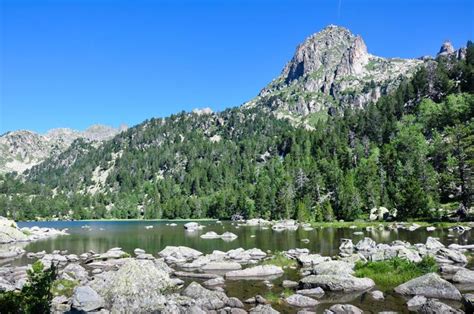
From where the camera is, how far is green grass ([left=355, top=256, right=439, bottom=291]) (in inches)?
1403

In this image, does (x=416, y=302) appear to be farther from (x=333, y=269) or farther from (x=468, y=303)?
(x=333, y=269)

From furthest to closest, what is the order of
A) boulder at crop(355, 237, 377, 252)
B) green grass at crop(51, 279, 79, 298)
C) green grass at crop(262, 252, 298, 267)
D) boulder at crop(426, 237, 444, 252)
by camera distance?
boulder at crop(355, 237, 377, 252) < boulder at crop(426, 237, 444, 252) < green grass at crop(262, 252, 298, 267) < green grass at crop(51, 279, 79, 298)

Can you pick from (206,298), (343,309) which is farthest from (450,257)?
(206,298)

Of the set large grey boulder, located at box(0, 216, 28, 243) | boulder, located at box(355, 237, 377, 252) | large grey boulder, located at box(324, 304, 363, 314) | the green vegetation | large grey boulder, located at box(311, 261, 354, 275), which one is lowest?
large grey boulder, located at box(0, 216, 28, 243)

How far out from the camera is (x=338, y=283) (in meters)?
33.7

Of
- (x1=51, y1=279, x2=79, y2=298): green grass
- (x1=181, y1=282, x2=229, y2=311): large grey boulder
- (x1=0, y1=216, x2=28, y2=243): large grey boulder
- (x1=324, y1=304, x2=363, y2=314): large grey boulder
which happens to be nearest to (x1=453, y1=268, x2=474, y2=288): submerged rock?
(x1=324, y1=304, x2=363, y2=314): large grey boulder

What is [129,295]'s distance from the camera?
2603 cm

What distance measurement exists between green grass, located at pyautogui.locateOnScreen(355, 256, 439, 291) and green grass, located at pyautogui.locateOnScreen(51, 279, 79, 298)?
2568 centimetres

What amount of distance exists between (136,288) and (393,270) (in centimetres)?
2361

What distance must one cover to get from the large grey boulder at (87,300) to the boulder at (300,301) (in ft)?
43.6

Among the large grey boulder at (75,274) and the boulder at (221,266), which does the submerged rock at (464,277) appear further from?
the large grey boulder at (75,274)

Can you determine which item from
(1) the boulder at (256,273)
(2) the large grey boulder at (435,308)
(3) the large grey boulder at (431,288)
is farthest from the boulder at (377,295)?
(1) the boulder at (256,273)

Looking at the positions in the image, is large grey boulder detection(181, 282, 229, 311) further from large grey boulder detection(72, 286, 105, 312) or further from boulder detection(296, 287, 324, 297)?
large grey boulder detection(72, 286, 105, 312)

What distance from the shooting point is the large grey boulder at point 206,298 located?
28992 millimetres
